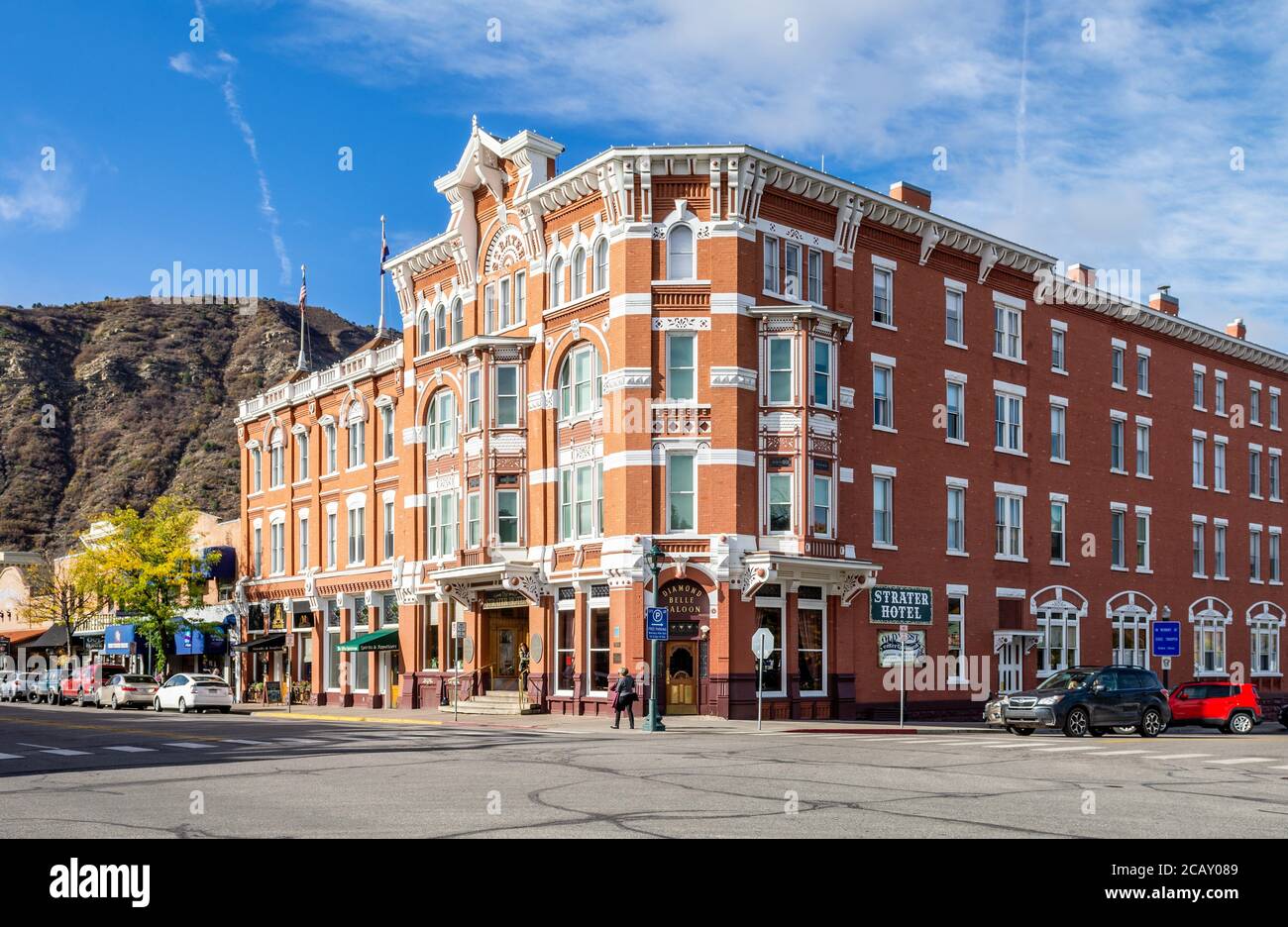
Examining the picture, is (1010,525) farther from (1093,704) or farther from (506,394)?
(506,394)

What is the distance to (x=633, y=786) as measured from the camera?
17594mm

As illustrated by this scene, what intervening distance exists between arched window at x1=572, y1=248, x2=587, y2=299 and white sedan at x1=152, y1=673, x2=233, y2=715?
19304 mm

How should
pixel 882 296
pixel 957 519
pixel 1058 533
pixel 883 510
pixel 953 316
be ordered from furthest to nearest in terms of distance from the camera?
pixel 1058 533, pixel 953 316, pixel 957 519, pixel 882 296, pixel 883 510

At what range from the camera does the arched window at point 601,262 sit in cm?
4125

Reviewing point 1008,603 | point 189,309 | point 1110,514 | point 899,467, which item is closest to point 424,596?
point 899,467

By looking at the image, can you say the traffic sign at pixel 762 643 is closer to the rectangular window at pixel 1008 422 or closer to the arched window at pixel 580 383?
the arched window at pixel 580 383

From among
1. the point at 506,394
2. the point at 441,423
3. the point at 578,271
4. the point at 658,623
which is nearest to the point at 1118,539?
the point at 578,271

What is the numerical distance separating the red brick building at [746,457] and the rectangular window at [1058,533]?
0.59 feet

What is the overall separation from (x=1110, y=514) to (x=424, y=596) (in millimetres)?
27140

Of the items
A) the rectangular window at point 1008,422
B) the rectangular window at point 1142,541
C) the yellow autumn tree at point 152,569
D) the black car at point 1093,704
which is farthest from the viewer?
the yellow autumn tree at point 152,569

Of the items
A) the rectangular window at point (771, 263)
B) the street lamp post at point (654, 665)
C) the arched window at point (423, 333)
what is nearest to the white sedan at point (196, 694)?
the arched window at point (423, 333)

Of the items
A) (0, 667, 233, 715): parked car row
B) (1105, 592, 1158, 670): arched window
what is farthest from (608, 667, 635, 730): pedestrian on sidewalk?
(1105, 592, 1158, 670): arched window

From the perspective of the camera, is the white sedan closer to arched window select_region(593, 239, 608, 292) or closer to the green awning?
the green awning

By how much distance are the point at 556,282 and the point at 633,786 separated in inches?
1102
